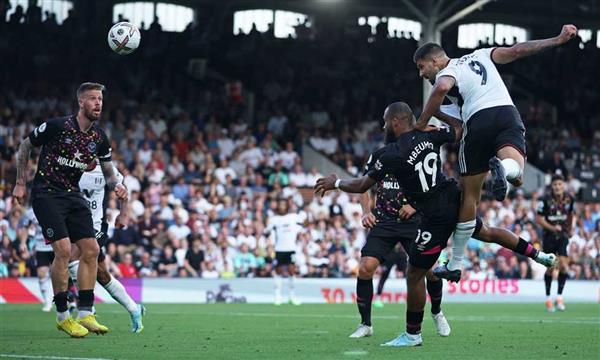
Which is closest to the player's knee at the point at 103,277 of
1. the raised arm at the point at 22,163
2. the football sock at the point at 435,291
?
the raised arm at the point at 22,163

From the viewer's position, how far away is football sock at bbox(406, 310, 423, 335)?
10867 mm

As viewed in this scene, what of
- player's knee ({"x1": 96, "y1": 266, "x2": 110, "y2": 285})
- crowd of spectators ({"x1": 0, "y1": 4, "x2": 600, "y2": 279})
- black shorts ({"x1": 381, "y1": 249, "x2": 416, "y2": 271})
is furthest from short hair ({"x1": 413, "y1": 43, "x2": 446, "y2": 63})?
crowd of spectators ({"x1": 0, "y1": 4, "x2": 600, "y2": 279})

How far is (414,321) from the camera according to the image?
35.7 ft

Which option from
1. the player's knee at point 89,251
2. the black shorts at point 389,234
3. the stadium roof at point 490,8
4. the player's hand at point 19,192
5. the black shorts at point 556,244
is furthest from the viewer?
the stadium roof at point 490,8

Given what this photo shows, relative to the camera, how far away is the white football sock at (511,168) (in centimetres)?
1009

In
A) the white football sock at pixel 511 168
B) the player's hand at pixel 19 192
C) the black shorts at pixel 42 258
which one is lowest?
the black shorts at pixel 42 258

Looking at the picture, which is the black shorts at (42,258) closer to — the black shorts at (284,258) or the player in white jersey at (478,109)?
the black shorts at (284,258)

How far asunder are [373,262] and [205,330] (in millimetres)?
2228

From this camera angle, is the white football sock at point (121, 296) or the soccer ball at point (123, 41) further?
the soccer ball at point (123, 41)

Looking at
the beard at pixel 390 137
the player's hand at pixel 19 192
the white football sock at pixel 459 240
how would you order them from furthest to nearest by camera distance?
the player's hand at pixel 19 192, the beard at pixel 390 137, the white football sock at pixel 459 240

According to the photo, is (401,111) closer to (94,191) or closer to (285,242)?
(94,191)

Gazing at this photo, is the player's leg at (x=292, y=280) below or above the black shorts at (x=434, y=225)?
below

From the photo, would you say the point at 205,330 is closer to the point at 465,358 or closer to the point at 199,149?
the point at 465,358

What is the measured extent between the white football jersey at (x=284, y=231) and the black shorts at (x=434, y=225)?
13788 mm
